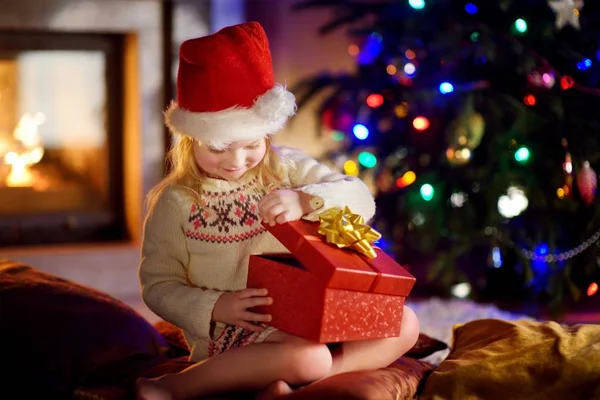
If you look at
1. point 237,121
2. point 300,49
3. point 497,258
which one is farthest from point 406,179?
point 237,121

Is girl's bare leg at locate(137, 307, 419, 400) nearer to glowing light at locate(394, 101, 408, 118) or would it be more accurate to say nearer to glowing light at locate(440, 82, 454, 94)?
glowing light at locate(440, 82, 454, 94)

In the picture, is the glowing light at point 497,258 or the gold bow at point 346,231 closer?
the gold bow at point 346,231

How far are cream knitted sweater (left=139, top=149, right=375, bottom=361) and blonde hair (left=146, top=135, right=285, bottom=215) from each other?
0.02 meters

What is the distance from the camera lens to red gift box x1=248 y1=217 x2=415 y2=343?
1.40 metres

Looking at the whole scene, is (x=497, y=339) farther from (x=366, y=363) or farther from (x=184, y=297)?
(x=184, y=297)

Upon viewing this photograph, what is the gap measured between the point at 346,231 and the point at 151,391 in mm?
421

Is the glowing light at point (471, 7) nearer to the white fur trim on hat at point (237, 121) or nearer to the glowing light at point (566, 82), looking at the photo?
the glowing light at point (566, 82)

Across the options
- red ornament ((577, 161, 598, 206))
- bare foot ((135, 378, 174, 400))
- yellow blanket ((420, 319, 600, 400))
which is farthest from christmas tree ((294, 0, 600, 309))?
bare foot ((135, 378, 174, 400))

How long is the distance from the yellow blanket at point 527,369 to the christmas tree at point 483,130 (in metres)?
0.98

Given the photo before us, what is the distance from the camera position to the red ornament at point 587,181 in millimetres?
2518

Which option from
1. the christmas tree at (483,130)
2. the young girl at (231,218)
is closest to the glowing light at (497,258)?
the christmas tree at (483,130)

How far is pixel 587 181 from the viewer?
8.27ft

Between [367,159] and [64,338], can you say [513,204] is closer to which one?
[367,159]

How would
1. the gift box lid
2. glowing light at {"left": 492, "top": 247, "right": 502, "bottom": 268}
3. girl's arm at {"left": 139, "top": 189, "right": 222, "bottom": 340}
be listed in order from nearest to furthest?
1. the gift box lid
2. girl's arm at {"left": 139, "top": 189, "right": 222, "bottom": 340}
3. glowing light at {"left": 492, "top": 247, "right": 502, "bottom": 268}
